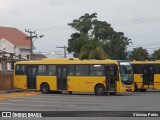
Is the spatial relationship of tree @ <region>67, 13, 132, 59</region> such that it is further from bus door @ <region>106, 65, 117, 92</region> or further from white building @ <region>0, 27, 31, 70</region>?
bus door @ <region>106, 65, 117, 92</region>

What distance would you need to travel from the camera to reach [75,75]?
35250 mm

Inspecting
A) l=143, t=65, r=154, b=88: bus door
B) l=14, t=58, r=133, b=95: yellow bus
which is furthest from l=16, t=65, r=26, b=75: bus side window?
l=143, t=65, r=154, b=88: bus door

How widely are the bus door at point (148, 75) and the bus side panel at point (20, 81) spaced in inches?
408

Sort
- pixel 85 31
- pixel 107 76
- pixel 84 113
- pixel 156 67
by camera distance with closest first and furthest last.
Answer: pixel 84 113 → pixel 107 76 → pixel 156 67 → pixel 85 31

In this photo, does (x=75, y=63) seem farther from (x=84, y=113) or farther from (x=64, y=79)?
(x=84, y=113)

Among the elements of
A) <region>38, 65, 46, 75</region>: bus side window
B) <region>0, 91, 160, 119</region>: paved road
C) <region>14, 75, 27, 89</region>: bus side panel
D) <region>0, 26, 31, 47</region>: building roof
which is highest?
<region>0, 26, 31, 47</region>: building roof

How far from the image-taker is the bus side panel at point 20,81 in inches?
1499

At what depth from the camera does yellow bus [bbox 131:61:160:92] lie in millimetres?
39812

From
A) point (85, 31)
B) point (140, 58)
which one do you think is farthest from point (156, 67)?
point (140, 58)

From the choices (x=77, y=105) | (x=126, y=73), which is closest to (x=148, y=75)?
(x=126, y=73)

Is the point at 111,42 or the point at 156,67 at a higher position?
the point at 111,42

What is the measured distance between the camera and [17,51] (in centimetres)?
8456

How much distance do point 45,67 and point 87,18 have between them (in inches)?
1779

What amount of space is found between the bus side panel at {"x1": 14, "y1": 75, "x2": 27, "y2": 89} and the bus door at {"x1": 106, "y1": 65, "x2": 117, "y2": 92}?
7.74 m
